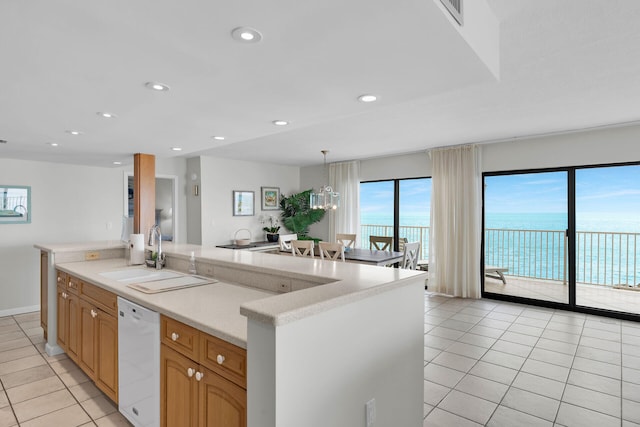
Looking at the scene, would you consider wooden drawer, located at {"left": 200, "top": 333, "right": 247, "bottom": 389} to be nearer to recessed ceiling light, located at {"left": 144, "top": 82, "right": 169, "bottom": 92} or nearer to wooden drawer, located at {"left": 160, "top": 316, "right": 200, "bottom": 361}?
wooden drawer, located at {"left": 160, "top": 316, "right": 200, "bottom": 361}

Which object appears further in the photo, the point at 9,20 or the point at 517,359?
the point at 517,359

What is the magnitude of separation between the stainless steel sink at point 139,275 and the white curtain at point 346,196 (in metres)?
4.20

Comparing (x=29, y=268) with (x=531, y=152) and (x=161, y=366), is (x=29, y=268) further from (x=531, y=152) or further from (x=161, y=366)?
(x=531, y=152)

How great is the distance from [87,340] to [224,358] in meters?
1.89

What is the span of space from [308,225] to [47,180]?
4.44m

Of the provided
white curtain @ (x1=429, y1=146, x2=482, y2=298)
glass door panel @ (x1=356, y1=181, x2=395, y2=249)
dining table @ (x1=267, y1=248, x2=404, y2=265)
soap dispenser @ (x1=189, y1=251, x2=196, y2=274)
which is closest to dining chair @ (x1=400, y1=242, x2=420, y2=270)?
dining table @ (x1=267, y1=248, x2=404, y2=265)

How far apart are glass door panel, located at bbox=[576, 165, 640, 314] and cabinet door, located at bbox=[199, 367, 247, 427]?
5011 millimetres

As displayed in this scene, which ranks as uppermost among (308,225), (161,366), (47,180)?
(47,180)

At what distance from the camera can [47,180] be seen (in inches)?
193

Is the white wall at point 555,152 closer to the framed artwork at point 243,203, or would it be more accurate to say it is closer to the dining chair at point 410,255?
the dining chair at point 410,255

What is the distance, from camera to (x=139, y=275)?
3025 mm

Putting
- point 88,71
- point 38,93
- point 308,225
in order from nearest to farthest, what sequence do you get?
1. point 88,71
2. point 38,93
3. point 308,225

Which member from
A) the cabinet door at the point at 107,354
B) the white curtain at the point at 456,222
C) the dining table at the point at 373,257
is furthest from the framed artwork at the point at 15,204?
the white curtain at the point at 456,222

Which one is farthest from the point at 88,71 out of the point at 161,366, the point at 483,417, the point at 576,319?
the point at 576,319
